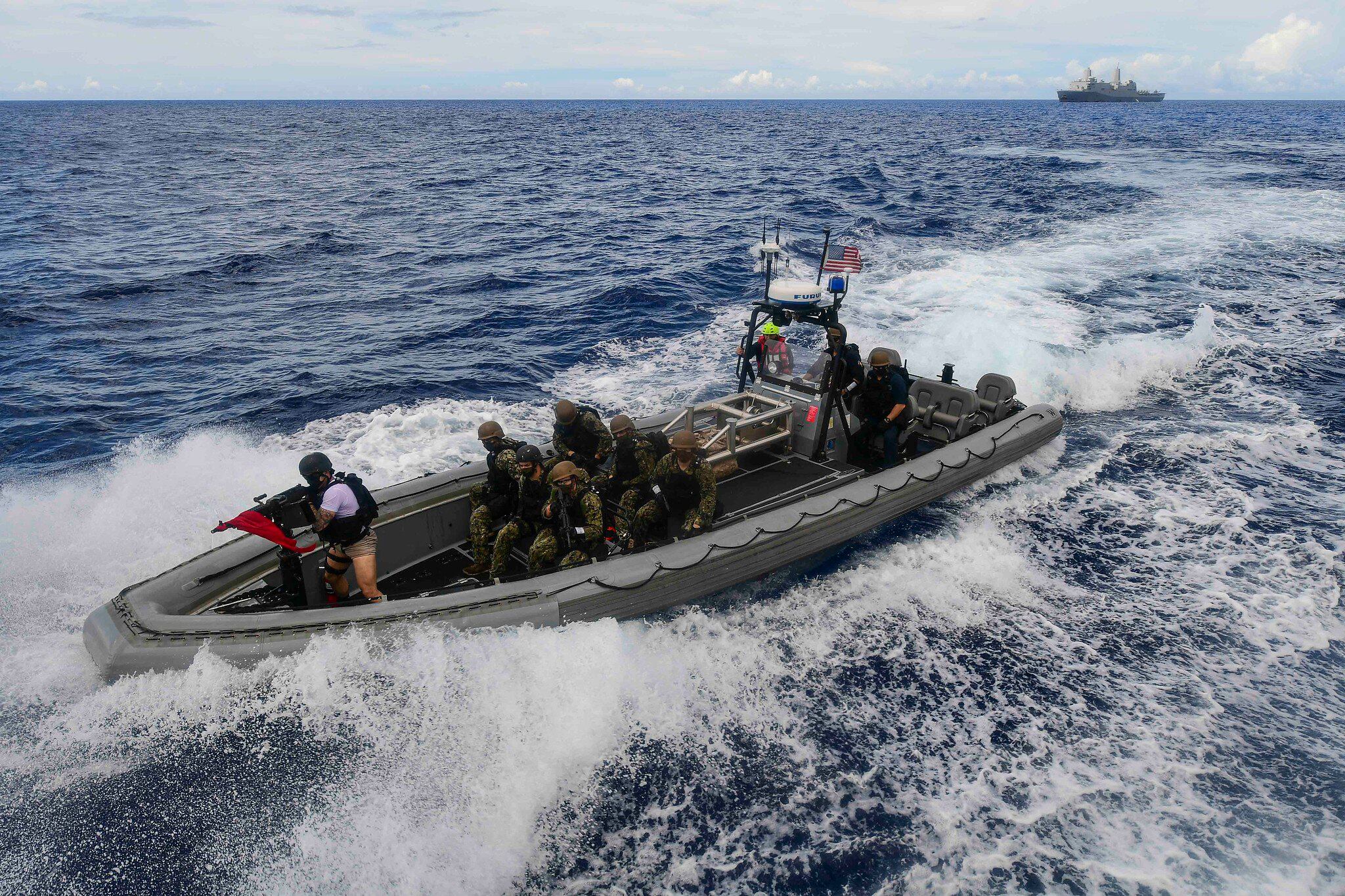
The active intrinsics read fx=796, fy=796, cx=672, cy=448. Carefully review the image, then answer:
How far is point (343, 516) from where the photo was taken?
6.50 meters

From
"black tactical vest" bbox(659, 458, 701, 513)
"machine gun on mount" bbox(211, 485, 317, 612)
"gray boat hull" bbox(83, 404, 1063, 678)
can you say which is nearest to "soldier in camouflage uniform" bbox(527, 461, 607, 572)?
"gray boat hull" bbox(83, 404, 1063, 678)

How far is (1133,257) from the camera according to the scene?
21.7m

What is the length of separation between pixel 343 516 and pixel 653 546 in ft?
9.39

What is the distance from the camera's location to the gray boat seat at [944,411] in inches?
420

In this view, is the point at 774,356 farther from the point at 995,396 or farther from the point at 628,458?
the point at 995,396

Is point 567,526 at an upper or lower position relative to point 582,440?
lower

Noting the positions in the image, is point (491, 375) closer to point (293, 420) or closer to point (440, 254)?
point (293, 420)

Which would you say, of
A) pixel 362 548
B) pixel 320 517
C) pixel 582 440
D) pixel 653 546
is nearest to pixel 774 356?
pixel 582 440

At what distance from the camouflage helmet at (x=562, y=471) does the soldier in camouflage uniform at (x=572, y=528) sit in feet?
0.41

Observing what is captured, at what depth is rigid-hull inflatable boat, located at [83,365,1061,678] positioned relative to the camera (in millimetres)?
6234

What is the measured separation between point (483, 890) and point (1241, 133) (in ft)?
267

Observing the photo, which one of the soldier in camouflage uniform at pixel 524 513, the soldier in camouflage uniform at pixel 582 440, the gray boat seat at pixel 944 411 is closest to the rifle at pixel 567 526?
the soldier in camouflage uniform at pixel 524 513

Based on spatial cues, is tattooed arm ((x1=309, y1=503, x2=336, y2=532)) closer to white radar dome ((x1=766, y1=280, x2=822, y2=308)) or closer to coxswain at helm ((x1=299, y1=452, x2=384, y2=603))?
coxswain at helm ((x1=299, y1=452, x2=384, y2=603))

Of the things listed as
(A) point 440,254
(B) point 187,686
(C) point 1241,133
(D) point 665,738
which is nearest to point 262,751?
(B) point 187,686
